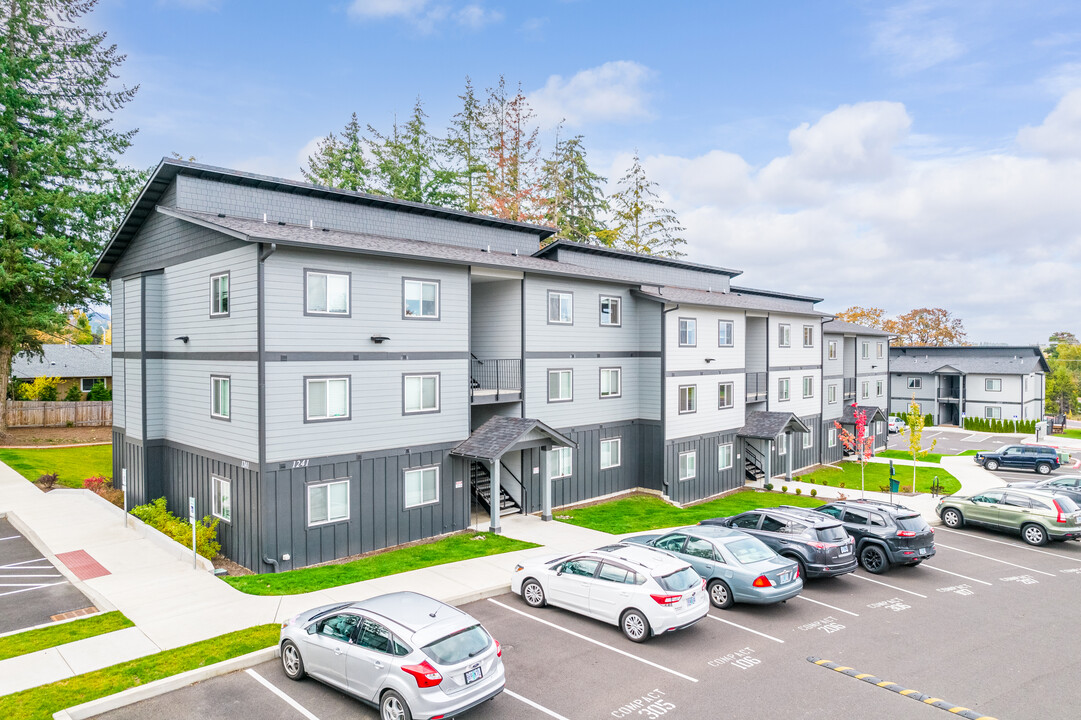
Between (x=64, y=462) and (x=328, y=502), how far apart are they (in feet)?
70.4

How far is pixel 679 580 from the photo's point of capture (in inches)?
468

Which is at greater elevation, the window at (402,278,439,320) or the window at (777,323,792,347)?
the window at (402,278,439,320)

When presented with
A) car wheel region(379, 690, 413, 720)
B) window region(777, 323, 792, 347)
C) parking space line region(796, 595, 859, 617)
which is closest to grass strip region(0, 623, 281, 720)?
car wheel region(379, 690, 413, 720)

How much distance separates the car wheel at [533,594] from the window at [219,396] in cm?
945

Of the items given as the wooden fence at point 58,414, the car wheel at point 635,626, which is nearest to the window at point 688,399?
the car wheel at point 635,626

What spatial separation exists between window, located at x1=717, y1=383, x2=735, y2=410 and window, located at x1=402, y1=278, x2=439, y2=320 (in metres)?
15.0

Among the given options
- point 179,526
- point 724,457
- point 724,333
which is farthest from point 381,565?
point 724,333

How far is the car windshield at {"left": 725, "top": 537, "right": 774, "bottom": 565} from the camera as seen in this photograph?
13.8 metres

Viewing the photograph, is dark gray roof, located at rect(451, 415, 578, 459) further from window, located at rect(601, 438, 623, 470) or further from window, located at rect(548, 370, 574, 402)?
window, located at rect(601, 438, 623, 470)

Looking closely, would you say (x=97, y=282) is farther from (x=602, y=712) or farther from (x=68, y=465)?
(x=602, y=712)

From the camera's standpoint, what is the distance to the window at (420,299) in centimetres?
1853

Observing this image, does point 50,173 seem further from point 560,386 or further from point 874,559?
point 874,559

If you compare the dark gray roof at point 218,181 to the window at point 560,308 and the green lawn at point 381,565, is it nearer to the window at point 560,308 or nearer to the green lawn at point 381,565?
the window at point 560,308

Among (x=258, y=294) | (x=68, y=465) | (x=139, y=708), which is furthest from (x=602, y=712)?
(x=68, y=465)
